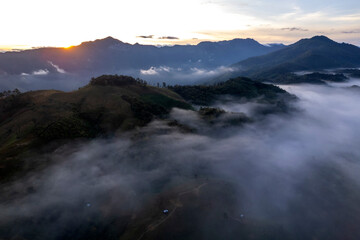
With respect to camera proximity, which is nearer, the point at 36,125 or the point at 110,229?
the point at 110,229

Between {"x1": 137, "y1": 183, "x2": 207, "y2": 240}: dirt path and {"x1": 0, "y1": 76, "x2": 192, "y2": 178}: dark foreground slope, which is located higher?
{"x1": 0, "y1": 76, "x2": 192, "y2": 178}: dark foreground slope

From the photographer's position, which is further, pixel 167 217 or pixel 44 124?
pixel 44 124

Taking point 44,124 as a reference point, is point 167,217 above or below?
below

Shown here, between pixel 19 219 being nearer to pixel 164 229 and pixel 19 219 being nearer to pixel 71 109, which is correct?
pixel 164 229

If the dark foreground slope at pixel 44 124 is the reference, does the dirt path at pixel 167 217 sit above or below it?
below

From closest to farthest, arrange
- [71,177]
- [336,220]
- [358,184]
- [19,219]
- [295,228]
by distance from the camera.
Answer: [19,219] < [295,228] < [336,220] < [71,177] < [358,184]

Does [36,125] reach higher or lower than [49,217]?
higher

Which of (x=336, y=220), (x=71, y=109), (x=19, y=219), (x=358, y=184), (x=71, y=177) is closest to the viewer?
(x=19, y=219)

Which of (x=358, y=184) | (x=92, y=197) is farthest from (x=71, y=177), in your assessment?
(x=358, y=184)

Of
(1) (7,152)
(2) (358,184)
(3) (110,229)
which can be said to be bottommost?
(2) (358,184)

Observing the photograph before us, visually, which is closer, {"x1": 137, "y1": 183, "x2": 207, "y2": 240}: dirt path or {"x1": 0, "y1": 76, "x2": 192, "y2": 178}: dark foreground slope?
{"x1": 137, "y1": 183, "x2": 207, "y2": 240}: dirt path

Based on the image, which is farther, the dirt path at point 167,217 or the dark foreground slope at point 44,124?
the dark foreground slope at point 44,124
